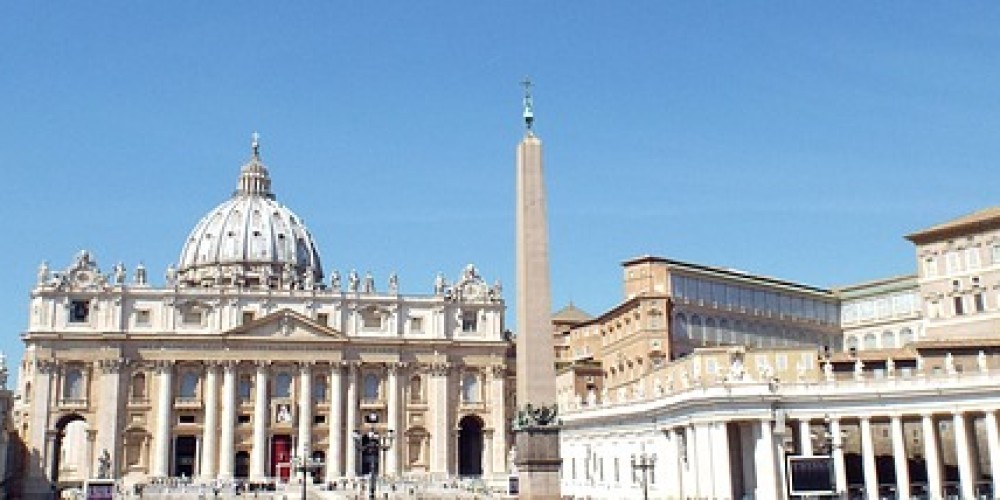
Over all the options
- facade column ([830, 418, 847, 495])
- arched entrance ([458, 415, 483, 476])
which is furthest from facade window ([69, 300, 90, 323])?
facade column ([830, 418, 847, 495])

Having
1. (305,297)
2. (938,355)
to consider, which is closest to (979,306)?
(938,355)

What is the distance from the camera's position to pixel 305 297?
84250mm

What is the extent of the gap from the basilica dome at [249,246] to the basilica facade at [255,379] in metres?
20.8

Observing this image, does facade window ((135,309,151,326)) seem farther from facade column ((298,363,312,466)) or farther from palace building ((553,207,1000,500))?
palace building ((553,207,1000,500))

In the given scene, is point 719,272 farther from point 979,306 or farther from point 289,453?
point 289,453

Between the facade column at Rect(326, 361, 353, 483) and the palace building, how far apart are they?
1786cm

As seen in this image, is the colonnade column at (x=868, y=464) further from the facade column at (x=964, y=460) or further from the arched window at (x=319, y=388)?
the arched window at (x=319, y=388)

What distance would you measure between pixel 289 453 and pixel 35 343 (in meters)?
20.3

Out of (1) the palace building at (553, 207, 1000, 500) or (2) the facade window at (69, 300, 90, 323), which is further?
(2) the facade window at (69, 300, 90, 323)

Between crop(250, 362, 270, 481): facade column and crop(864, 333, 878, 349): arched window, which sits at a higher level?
crop(864, 333, 878, 349): arched window

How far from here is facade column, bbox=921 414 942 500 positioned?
46469 mm

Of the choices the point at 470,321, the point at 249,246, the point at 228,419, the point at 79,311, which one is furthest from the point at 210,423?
the point at 249,246

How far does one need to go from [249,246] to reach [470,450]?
3548cm

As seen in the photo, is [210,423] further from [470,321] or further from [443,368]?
[470,321]
